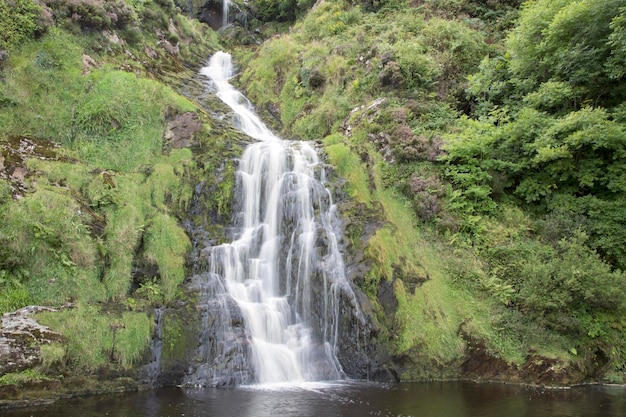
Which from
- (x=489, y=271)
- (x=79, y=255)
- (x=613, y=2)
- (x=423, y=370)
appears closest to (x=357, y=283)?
(x=423, y=370)

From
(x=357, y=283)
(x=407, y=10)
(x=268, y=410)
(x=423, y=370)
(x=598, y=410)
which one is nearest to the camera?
(x=268, y=410)

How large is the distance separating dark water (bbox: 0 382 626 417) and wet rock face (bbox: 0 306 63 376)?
100 cm

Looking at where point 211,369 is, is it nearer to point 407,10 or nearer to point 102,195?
point 102,195

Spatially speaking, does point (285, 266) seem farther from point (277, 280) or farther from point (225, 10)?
point (225, 10)

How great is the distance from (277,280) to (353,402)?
15.4ft

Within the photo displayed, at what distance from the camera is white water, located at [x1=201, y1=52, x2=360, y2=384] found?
11305mm

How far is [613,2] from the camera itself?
13.8m

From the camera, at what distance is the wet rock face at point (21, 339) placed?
8.16 m

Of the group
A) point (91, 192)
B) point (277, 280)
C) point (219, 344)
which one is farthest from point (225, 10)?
point (219, 344)

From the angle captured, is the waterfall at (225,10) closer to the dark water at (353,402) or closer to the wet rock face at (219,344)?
the wet rock face at (219,344)

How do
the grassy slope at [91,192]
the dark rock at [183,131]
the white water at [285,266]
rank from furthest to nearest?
the dark rock at [183,131], the white water at [285,266], the grassy slope at [91,192]

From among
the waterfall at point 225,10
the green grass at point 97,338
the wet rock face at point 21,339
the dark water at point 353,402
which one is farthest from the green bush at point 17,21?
the waterfall at point 225,10

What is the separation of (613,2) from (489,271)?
9908 millimetres

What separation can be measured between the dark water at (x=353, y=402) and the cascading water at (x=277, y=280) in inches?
34.4
